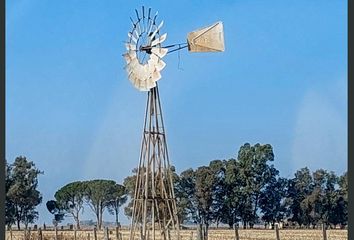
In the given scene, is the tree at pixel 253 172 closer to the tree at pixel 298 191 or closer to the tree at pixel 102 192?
the tree at pixel 298 191

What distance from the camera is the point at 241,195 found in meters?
37.0

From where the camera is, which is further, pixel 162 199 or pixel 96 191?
pixel 96 191

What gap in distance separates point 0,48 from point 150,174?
7764mm

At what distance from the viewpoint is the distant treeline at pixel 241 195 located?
3556cm

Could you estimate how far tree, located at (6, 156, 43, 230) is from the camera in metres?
33.1

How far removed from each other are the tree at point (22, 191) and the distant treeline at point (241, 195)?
7cm

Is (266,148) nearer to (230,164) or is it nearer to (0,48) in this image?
(230,164)

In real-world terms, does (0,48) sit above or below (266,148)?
below

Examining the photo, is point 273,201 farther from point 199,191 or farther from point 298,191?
point 199,191

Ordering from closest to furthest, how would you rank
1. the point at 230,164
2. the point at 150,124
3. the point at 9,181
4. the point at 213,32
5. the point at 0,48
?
the point at 0,48
the point at 213,32
the point at 150,124
the point at 9,181
the point at 230,164

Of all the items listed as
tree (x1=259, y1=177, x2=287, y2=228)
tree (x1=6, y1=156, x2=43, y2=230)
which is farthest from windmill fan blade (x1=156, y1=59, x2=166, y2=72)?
tree (x1=259, y1=177, x2=287, y2=228)

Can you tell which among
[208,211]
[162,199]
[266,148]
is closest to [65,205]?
[208,211]

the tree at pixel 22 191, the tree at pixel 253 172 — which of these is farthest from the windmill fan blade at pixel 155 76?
the tree at pixel 253 172

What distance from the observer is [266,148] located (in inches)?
1458
